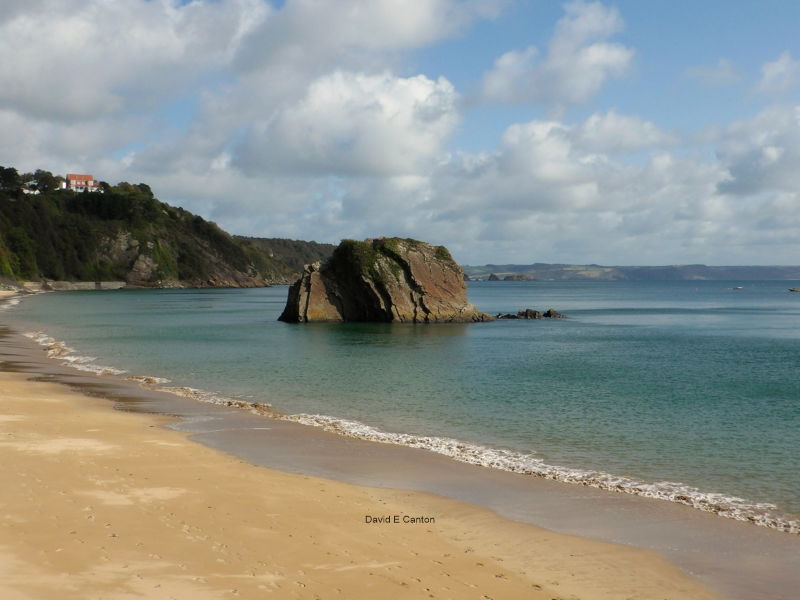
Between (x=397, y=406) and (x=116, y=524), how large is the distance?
1608cm

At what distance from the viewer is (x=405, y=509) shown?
1360cm

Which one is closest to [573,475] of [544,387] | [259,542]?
[259,542]

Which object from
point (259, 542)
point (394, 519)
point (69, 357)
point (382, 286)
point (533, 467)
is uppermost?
point (382, 286)

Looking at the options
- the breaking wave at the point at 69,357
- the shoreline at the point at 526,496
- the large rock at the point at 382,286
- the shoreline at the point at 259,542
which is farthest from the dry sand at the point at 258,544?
the large rock at the point at 382,286

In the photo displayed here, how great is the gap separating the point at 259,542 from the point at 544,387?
73.0 ft

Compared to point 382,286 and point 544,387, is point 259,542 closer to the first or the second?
point 544,387

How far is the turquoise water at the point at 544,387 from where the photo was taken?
711 inches

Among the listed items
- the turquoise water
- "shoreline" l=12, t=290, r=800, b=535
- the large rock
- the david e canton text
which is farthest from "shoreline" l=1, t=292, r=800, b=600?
the large rock

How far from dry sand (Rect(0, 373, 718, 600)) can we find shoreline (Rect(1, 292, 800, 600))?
69cm

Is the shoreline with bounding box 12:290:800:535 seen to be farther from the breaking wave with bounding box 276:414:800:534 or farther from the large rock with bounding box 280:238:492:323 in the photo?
the large rock with bounding box 280:238:492:323

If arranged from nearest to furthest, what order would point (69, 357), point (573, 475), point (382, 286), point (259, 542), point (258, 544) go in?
point (258, 544) → point (259, 542) → point (573, 475) → point (69, 357) → point (382, 286)

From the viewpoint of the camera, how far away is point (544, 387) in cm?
3141

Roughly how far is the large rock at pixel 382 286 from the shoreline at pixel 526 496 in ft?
154

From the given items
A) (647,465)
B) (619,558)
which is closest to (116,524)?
(619,558)
